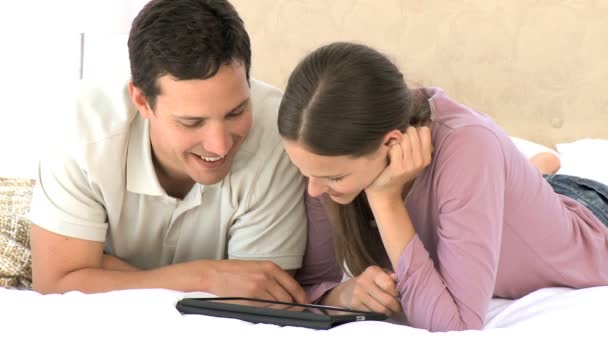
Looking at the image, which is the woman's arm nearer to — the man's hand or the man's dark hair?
the man's hand

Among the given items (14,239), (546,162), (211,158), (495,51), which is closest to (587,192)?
(546,162)

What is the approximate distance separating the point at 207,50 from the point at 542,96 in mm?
1617

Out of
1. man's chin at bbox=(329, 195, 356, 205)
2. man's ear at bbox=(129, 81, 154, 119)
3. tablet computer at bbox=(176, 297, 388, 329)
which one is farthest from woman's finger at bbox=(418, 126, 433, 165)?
man's ear at bbox=(129, 81, 154, 119)

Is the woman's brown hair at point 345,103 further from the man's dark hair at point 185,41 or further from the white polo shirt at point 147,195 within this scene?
the white polo shirt at point 147,195

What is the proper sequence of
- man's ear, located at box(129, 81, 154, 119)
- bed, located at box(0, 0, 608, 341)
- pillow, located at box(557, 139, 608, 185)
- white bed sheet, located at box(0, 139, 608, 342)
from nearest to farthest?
white bed sheet, located at box(0, 139, 608, 342), man's ear, located at box(129, 81, 154, 119), pillow, located at box(557, 139, 608, 185), bed, located at box(0, 0, 608, 341)

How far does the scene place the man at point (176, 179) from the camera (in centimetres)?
149

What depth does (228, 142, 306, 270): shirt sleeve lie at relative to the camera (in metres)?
1.66

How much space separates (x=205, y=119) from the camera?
4.93 feet

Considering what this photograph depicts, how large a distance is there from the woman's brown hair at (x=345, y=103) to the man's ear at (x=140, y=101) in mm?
325

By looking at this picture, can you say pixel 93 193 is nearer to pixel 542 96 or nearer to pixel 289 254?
pixel 289 254

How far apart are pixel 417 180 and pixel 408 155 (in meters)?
0.12

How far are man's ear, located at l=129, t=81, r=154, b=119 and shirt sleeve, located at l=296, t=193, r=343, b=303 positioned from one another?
1.20ft

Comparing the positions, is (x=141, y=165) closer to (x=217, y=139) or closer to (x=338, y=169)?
(x=217, y=139)

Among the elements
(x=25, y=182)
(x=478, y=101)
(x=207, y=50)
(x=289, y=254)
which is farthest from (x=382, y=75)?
(x=478, y=101)
